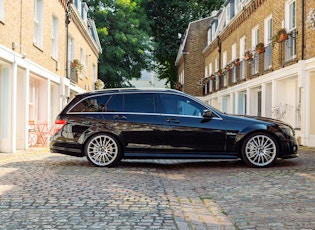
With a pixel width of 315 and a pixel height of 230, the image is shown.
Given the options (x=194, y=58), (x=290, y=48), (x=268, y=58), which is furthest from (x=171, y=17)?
(x=290, y=48)

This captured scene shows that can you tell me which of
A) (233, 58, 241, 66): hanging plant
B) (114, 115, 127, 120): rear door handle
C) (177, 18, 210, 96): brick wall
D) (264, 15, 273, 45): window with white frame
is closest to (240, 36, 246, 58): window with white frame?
(233, 58, 241, 66): hanging plant

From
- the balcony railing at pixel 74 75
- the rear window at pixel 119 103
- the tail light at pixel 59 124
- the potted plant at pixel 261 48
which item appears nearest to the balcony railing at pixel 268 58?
the potted plant at pixel 261 48

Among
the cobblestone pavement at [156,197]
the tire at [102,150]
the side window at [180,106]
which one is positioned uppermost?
the side window at [180,106]

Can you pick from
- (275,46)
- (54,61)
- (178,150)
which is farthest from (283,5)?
(178,150)

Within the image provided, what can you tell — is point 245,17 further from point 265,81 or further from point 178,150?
point 178,150

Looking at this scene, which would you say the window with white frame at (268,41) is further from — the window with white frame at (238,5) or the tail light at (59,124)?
the tail light at (59,124)

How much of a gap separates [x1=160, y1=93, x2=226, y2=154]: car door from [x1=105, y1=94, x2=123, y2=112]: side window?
1.00 meters

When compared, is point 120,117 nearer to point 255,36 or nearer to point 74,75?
point 74,75

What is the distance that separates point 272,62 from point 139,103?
1058 centimetres

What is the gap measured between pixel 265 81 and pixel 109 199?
15144mm

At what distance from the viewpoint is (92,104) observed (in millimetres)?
10359

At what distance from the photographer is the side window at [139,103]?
10.2 metres

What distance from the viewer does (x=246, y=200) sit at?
6.20 meters

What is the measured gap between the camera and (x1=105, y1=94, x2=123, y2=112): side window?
10266 millimetres
